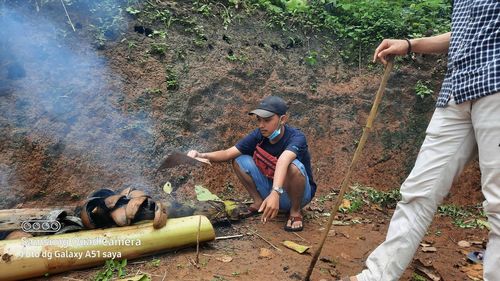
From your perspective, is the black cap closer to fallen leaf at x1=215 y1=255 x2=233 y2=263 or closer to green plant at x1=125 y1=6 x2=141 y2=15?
fallen leaf at x1=215 y1=255 x2=233 y2=263

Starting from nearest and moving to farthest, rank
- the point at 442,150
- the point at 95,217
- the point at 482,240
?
1. the point at 442,150
2. the point at 95,217
3. the point at 482,240

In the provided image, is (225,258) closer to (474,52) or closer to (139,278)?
(139,278)

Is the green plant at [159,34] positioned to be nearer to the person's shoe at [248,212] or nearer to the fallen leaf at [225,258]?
the person's shoe at [248,212]

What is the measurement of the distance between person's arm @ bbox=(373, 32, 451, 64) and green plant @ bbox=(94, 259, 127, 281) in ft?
8.25

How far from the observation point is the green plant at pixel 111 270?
9.28 feet

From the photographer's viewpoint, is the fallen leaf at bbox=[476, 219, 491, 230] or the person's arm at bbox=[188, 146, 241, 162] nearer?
the person's arm at bbox=[188, 146, 241, 162]

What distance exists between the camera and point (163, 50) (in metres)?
5.59

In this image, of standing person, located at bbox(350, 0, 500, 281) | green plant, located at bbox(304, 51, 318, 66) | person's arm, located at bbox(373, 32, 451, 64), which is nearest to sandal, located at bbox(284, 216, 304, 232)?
standing person, located at bbox(350, 0, 500, 281)

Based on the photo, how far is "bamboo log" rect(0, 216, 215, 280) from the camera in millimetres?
2686

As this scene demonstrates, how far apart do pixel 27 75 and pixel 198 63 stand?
89.1 inches

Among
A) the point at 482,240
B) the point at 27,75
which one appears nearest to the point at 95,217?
the point at 27,75

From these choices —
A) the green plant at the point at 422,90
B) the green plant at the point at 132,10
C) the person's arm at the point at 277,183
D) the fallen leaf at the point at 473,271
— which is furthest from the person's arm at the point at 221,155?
the green plant at the point at 422,90

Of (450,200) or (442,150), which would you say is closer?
(442,150)

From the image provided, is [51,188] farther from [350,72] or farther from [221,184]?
[350,72]
